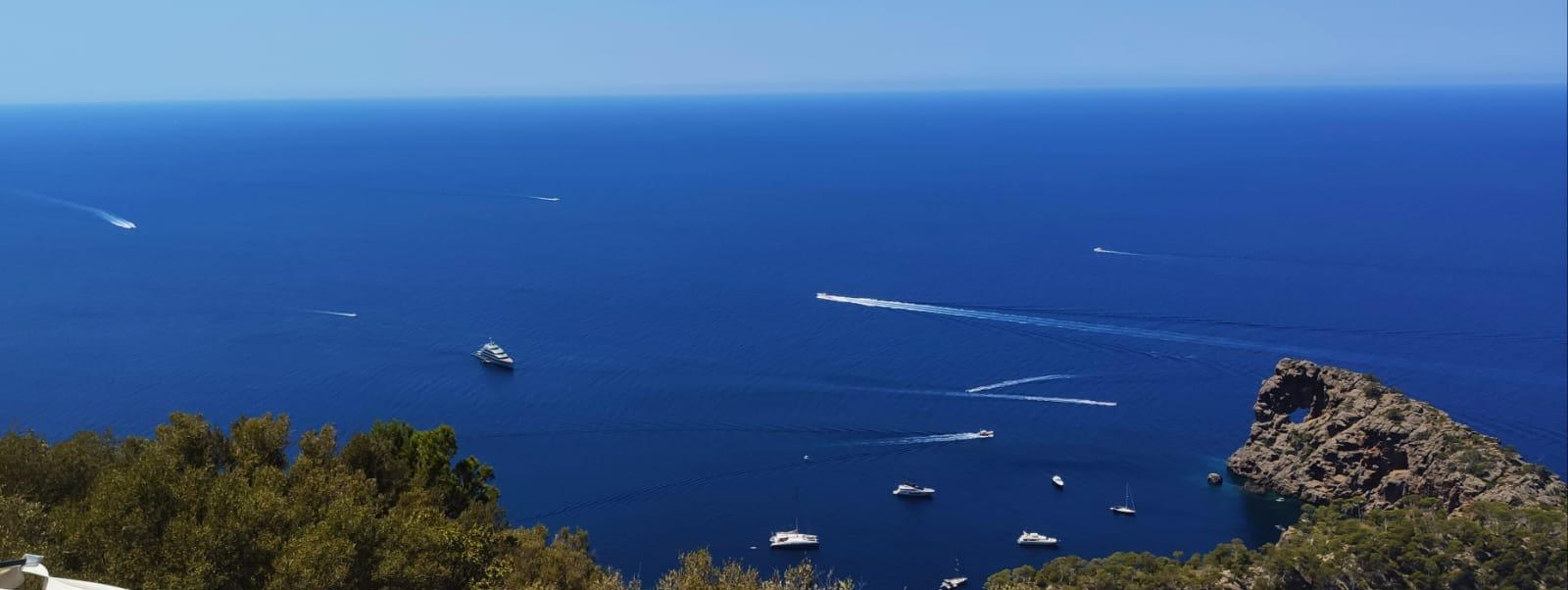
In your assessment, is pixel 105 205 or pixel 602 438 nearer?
pixel 602 438

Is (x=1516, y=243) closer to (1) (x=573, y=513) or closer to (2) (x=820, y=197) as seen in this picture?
(2) (x=820, y=197)

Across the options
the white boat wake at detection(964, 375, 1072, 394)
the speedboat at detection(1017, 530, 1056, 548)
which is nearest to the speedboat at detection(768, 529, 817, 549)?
the speedboat at detection(1017, 530, 1056, 548)

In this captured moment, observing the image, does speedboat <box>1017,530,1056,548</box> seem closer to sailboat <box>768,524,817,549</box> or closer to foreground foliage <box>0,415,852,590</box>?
sailboat <box>768,524,817,549</box>

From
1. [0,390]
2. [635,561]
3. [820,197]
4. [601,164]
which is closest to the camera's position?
[635,561]

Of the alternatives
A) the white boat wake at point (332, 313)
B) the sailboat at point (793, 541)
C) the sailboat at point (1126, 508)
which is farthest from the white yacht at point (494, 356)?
the sailboat at point (1126, 508)

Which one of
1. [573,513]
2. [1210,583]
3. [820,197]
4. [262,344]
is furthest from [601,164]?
[1210,583]

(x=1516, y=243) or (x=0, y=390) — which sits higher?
(x=1516, y=243)

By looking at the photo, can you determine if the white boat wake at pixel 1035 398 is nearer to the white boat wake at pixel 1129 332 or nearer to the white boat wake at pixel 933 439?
the white boat wake at pixel 933 439
